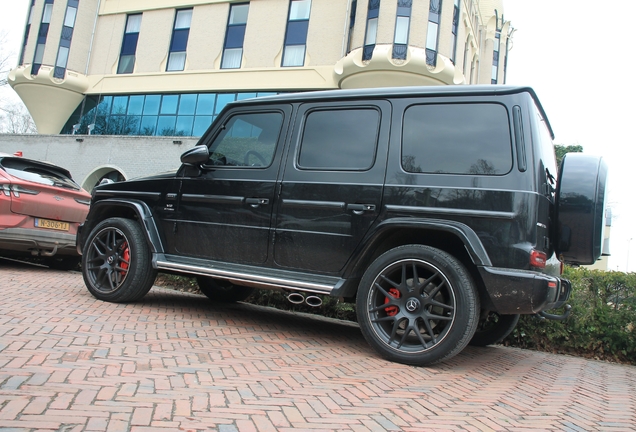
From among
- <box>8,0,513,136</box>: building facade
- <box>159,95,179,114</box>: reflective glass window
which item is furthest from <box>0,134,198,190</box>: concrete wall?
<box>159,95,179,114</box>: reflective glass window

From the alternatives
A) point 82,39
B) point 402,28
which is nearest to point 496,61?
point 402,28

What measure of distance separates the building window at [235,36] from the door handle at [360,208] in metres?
20.1

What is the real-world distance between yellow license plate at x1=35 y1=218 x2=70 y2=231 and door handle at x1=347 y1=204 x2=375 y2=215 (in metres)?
5.13

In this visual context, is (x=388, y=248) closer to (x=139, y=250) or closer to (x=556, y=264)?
(x=556, y=264)

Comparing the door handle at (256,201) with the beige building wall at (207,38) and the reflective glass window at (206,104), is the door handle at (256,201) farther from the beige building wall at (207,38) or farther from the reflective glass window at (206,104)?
the beige building wall at (207,38)

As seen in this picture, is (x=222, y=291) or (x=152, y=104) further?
(x=152, y=104)

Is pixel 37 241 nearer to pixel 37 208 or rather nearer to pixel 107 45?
pixel 37 208

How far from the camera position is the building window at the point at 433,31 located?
61.8 ft

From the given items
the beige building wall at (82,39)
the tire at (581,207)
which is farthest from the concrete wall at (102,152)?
the tire at (581,207)

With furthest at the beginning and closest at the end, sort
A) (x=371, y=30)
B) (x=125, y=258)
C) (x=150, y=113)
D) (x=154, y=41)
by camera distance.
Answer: (x=154, y=41), (x=150, y=113), (x=371, y=30), (x=125, y=258)

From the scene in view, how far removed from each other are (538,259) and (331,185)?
1688 millimetres

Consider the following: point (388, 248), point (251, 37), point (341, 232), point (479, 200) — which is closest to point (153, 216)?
point (341, 232)

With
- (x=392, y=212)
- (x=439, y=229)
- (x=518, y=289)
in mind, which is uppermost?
(x=392, y=212)

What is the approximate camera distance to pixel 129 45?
25.1 meters
